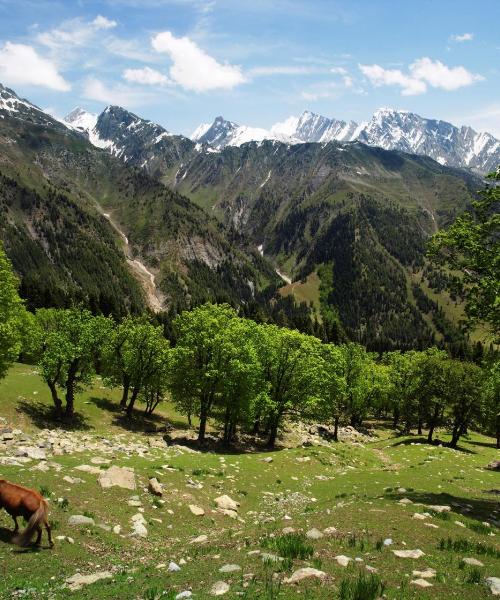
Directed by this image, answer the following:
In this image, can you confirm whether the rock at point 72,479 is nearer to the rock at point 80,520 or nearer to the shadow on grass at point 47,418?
the rock at point 80,520

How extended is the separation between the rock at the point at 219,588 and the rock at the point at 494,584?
6426 mm

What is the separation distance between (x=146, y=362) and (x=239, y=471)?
104 ft

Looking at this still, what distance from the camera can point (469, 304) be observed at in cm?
2270

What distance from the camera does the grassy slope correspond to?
460 inches

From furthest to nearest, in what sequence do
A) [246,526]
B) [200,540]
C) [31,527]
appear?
1. [246,526]
2. [200,540]
3. [31,527]

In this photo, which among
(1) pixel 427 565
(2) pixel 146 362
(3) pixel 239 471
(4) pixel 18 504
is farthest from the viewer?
(2) pixel 146 362

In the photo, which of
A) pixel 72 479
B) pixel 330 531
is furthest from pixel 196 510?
pixel 330 531

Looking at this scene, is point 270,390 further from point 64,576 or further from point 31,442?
point 64,576

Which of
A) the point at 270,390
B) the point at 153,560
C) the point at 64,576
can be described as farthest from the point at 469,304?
the point at 270,390

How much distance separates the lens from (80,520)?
1777cm

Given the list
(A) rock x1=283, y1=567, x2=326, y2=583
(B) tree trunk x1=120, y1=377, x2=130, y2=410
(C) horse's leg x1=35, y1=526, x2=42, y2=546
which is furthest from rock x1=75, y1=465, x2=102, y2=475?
(B) tree trunk x1=120, y1=377, x2=130, y2=410

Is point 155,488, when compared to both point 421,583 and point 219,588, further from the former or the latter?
point 421,583

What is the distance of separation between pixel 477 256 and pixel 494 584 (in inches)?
613

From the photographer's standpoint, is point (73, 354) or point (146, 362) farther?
point (146, 362)
